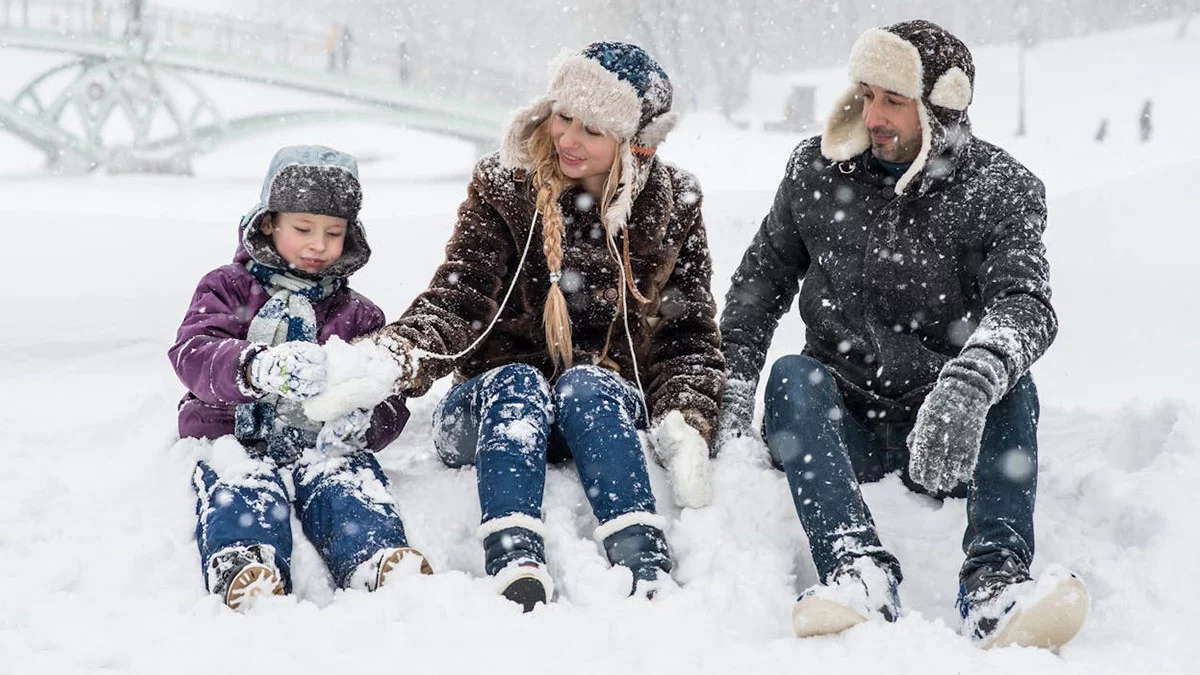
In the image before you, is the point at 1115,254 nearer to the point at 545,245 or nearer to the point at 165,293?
the point at 545,245

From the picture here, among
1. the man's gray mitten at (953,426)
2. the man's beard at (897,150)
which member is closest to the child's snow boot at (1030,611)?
the man's gray mitten at (953,426)

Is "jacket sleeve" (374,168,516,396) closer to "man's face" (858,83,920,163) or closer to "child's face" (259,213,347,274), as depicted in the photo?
"child's face" (259,213,347,274)

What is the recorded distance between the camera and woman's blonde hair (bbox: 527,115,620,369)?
9.93 feet

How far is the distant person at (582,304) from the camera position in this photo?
278cm

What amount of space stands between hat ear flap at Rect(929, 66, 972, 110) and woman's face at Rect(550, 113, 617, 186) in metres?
0.95

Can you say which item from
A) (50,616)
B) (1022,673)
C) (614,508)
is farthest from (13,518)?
(1022,673)

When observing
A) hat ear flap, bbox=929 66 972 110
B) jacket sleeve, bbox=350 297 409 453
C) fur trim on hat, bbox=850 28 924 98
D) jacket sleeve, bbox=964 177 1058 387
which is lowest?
jacket sleeve, bbox=350 297 409 453

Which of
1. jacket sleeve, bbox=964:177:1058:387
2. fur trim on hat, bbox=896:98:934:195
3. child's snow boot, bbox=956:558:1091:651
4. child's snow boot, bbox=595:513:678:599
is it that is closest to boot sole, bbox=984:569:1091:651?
child's snow boot, bbox=956:558:1091:651

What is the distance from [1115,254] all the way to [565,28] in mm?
32483

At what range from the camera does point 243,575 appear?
7.68 feet

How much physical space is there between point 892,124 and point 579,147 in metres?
0.93

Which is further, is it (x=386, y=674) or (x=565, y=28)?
(x=565, y=28)

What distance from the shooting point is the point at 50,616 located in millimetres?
2287

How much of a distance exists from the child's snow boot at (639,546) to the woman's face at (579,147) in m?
1.09
